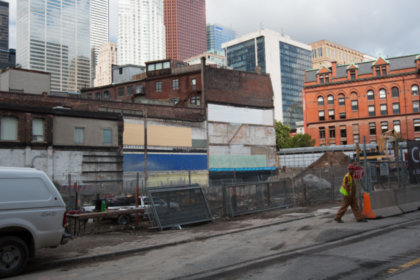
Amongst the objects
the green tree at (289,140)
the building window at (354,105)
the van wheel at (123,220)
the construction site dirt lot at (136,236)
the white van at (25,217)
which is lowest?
the construction site dirt lot at (136,236)

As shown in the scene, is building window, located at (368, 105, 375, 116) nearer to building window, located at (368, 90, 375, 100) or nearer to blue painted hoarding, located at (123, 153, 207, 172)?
building window, located at (368, 90, 375, 100)

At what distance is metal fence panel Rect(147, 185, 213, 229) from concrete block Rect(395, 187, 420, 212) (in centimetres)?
738

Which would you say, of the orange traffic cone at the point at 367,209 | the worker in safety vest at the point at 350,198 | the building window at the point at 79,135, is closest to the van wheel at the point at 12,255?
the worker in safety vest at the point at 350,198

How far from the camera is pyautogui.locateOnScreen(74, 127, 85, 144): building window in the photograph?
34156 mm

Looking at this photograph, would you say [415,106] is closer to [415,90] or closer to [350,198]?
[415,90]

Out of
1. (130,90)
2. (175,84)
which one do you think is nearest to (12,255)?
(175,84)

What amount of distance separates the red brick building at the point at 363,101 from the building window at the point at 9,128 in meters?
55.0

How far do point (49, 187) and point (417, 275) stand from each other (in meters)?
7.72

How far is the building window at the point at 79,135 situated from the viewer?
1345 inches

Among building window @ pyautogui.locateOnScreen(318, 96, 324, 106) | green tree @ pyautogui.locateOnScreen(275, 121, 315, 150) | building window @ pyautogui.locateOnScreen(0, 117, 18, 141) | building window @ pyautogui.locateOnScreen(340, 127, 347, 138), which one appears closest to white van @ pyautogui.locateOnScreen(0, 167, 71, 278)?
building window @ pyautogui.locateOnScreen(0, 117, 18, 141)

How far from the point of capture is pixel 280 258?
855 cm

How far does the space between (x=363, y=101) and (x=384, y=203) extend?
196 ft

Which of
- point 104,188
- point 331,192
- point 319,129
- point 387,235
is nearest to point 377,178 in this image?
point 331,192

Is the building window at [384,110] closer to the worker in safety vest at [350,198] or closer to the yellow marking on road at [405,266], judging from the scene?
the worker in safety vest at [350,198]
